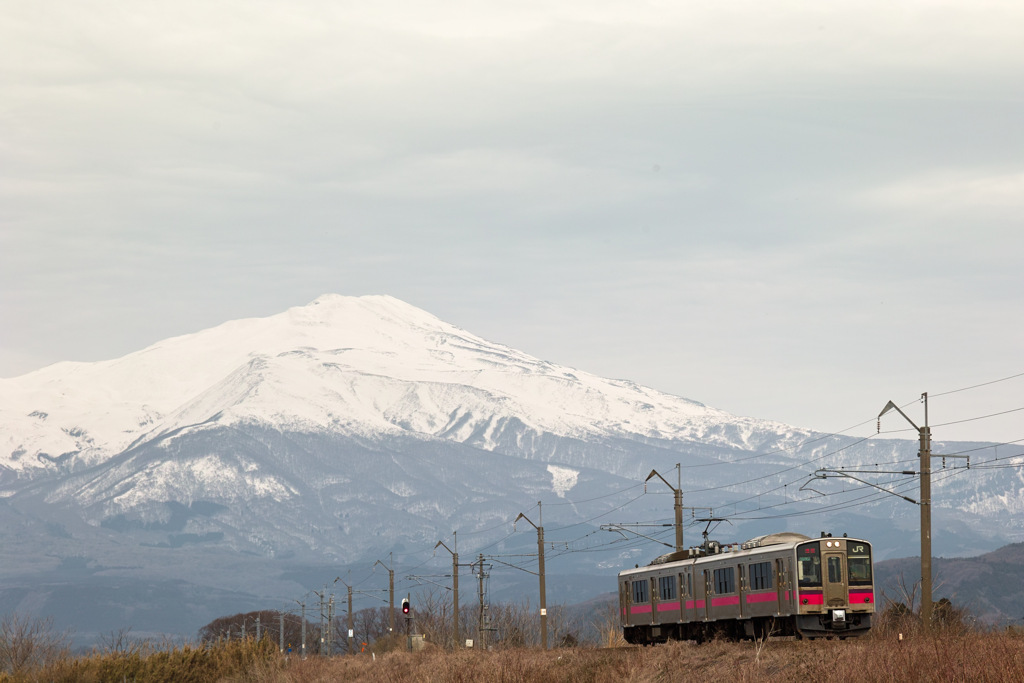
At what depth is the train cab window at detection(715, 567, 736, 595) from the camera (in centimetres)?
4450

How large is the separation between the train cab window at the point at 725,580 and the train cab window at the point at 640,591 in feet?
25.5

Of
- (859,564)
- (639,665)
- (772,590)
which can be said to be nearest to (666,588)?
(772,590)

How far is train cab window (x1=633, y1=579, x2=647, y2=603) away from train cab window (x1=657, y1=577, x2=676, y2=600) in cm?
191

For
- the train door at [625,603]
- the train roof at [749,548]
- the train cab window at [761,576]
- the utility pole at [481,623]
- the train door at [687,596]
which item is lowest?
the utility pole at [481,623]

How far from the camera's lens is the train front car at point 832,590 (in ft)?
133

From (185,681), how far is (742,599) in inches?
796

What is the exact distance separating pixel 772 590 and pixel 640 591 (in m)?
12.4

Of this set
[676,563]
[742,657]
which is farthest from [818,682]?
[676,563]

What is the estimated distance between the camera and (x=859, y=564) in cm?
4234

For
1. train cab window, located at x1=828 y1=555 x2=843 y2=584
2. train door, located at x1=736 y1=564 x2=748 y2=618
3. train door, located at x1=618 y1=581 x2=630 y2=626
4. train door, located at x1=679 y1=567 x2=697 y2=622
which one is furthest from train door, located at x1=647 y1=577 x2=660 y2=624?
train cab window, located at x1=828 y1=555 x2=843 y2=584

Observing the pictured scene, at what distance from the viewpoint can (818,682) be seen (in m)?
23.2

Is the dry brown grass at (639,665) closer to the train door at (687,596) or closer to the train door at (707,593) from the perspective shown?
the train door at (707,593)

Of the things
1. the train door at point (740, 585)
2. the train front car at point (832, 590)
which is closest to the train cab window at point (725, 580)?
the train door at point (740, 585)

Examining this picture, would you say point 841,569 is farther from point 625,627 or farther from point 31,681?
point 31,681
